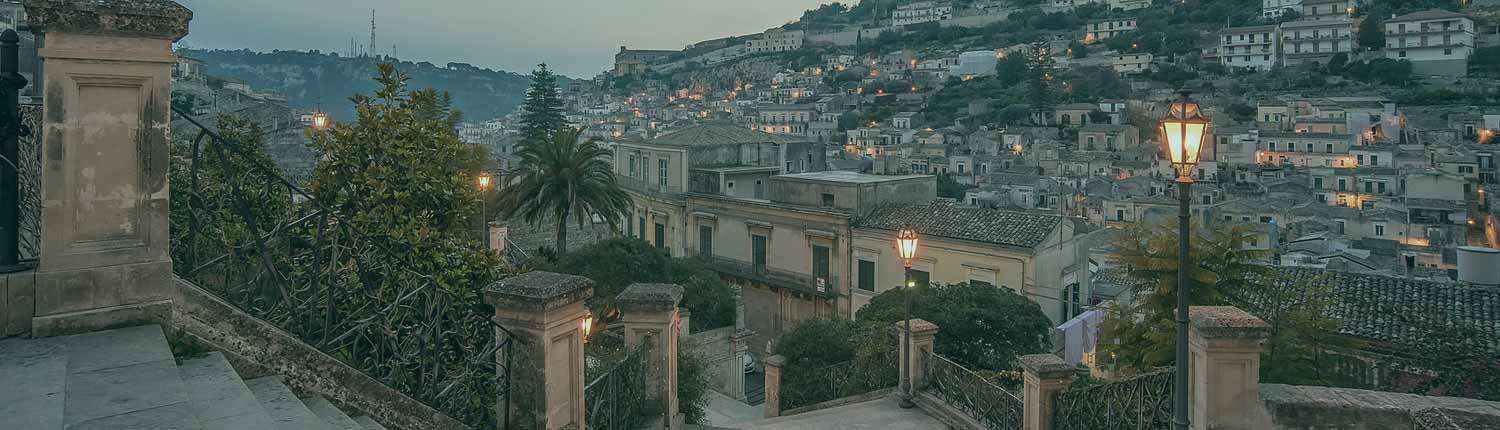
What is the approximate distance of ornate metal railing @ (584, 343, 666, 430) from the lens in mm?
6215

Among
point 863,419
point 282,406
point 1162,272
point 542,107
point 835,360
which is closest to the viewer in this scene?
point 282,406

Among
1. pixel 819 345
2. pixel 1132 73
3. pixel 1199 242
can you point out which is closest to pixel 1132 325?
pixel 1199 242

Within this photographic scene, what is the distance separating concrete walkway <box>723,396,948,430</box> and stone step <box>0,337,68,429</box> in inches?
305

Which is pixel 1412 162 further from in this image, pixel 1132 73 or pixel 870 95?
pixel 870 95

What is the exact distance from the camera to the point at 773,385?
46.4 ft

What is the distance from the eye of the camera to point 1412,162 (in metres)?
58.8

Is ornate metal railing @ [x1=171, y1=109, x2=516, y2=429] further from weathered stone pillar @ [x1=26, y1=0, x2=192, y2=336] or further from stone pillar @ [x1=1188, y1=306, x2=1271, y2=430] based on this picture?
stone pillar @ [x1=1188, y1=306, x2=1271, y2=430]

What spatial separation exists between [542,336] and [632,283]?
947 centimetres

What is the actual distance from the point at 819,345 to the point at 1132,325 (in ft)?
19.8

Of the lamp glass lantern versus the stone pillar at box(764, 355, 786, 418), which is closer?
the lamp glass lantern

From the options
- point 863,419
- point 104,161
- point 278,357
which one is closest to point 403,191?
point 278,357

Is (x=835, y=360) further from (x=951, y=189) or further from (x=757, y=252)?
(x=951, y=189)

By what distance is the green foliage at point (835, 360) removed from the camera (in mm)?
12688

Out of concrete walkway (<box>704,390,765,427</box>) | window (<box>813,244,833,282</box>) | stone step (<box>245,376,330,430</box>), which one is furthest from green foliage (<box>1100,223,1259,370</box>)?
window (<box>813,244,833,282</box>)
